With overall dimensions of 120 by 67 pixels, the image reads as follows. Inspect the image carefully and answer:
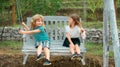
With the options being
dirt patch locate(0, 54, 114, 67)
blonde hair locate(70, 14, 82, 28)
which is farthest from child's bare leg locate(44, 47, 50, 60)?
dirt patch locate(0, 54, 114, 67)

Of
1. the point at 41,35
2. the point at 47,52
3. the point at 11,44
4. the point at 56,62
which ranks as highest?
the point at 41,35

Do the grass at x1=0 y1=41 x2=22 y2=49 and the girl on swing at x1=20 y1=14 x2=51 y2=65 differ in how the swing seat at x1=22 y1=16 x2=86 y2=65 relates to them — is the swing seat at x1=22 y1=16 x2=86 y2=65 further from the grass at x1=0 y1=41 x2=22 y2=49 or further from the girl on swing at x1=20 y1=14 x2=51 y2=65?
the grass at x1=0 y1=41 x2=22 y2=49

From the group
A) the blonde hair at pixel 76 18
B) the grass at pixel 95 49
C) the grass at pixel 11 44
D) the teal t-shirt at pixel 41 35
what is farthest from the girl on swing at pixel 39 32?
the grass at pixel 11 44

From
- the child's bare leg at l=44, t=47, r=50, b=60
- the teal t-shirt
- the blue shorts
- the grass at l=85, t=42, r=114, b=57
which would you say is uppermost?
the teal t-shirt

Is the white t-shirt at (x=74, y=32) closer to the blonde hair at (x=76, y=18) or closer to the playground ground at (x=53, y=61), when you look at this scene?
the blonde hair at (x=76, y=18)

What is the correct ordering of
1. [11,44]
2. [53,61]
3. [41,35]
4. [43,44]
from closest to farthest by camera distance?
[43,44], [41,35], [53,61], [11,44]

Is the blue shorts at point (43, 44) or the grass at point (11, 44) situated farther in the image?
the grass at point (11, 44)

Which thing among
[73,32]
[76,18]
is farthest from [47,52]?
[76,18]

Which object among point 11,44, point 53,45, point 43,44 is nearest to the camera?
point 43,44

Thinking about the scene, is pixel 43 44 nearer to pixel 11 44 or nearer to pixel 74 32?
pixel 74 32

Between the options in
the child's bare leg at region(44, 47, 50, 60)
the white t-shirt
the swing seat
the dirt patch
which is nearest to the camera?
A: the child's bare leg at region(44, 47, 50, 60)

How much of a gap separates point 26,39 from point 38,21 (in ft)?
1.74

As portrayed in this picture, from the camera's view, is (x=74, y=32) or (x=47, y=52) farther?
(x=74, y=32)

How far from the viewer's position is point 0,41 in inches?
394
